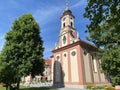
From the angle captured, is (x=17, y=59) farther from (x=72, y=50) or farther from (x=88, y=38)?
(x=88, y=38)

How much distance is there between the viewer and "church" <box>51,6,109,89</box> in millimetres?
33441

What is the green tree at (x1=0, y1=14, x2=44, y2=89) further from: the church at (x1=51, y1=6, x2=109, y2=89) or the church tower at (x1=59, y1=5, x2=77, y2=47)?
the church tower at (x1=59, y1=5, x2=77, y2=47)

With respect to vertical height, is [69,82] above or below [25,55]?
below

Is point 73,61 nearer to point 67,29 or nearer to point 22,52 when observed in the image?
point 67,29

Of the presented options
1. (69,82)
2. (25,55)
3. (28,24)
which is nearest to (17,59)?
(25,55)

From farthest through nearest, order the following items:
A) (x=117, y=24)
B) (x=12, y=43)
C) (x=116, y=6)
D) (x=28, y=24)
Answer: (x=28, y=24), (x=12, y=43), (x=117, y=24), (x=116, y=6)

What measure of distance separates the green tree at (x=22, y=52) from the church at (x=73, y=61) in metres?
8.55

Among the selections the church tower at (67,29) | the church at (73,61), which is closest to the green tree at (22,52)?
the church at (73,61)

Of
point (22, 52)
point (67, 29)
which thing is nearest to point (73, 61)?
point (67, 29)

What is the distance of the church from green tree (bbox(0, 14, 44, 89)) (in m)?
8.55

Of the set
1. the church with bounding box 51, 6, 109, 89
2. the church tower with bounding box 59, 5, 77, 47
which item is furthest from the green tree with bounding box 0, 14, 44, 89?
the church tower with bounding box 59, 5, 77, 47

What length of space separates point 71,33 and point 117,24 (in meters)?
33.1

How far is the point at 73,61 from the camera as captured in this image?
3566 cm

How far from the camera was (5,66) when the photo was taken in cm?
2670
